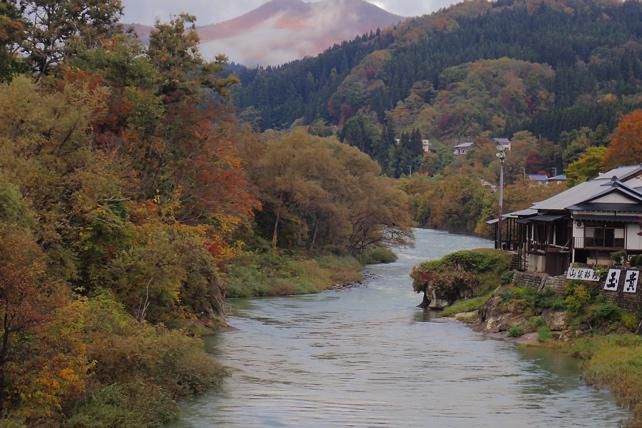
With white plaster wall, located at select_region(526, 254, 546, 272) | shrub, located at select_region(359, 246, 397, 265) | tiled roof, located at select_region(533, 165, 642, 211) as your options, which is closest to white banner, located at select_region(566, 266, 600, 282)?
tiled roof, located at select_region(533, 165, 642, 211)

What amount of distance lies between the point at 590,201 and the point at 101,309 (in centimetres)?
2469

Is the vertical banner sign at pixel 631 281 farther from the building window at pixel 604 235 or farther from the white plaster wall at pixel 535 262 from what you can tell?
the white plaster wall at pixel 535 262

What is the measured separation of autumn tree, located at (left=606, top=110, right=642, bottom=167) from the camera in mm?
70062

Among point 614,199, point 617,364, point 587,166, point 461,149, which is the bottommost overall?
point 617,364

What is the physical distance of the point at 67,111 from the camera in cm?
3006

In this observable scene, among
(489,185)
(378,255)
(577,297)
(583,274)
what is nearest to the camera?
(577,297)

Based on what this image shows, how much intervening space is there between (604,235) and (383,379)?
16985mm

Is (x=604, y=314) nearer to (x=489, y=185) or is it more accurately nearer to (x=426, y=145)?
(x=489, y=185)

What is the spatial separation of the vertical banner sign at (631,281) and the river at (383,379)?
13.4ft

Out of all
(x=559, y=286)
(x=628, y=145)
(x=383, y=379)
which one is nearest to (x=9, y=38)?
(x=383, y=379)

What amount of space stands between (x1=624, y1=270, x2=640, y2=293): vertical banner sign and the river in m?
4.10

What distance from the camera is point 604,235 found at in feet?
143

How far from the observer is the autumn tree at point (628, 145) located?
230ft

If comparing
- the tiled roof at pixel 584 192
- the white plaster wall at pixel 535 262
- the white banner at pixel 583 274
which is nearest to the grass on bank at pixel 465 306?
the white plaster wall at pixel 535 262
